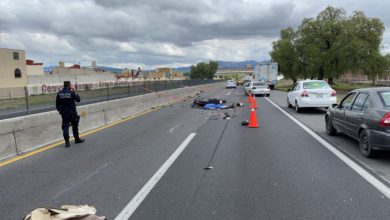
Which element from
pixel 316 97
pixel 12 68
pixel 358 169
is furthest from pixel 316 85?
pixel 12 68

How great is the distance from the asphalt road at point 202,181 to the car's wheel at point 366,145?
62 cm

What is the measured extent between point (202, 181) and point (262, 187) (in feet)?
3.28

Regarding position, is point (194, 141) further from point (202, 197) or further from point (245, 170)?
point (202, 197)

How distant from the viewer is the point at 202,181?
19.4 ft

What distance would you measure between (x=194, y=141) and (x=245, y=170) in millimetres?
3346

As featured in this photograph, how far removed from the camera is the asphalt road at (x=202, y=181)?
4656 millimetres

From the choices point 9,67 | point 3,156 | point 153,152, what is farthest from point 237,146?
point 9,67

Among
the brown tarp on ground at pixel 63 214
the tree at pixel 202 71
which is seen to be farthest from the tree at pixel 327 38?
the tree at pixel 202 71

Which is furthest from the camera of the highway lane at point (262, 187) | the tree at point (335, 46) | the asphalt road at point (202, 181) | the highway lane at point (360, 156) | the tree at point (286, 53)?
the tree at point (286, 53)

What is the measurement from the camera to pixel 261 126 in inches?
497

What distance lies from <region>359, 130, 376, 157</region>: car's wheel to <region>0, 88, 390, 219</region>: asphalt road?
616 millimetres

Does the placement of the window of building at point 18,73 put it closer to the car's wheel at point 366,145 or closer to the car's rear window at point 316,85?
the car's rear window at point 316,85

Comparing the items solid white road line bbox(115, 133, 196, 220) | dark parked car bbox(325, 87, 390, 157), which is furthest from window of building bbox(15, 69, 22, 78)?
dark parked car bbox(325, 87, 390, 157)

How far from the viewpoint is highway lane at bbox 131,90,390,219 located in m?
4.54
